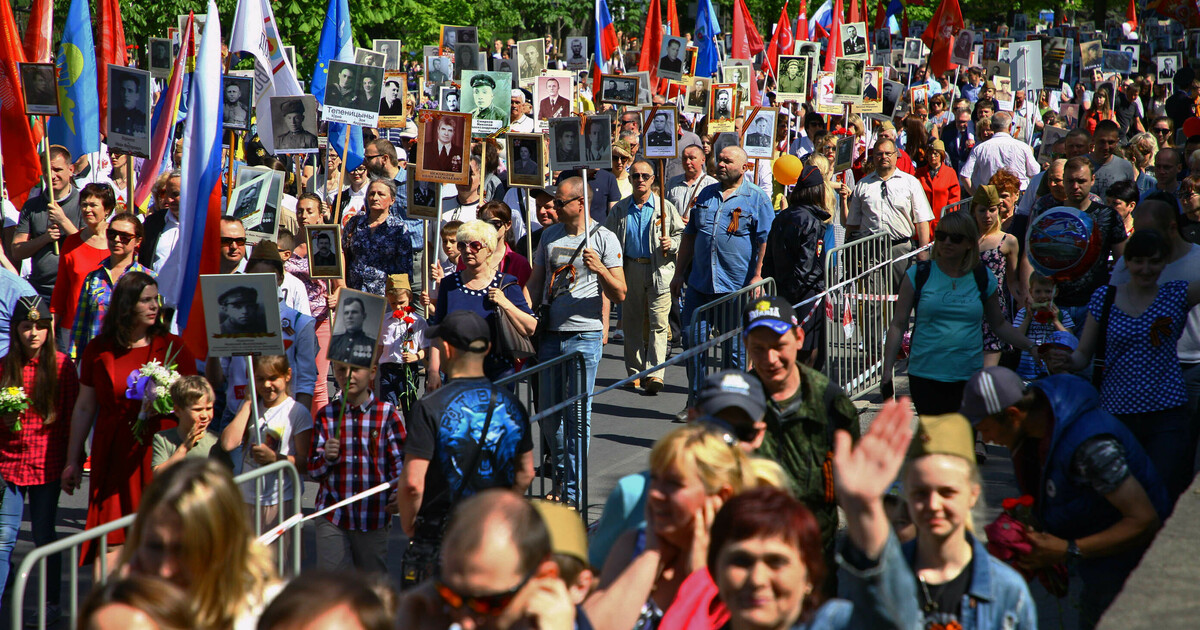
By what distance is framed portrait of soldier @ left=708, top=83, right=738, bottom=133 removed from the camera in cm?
1470

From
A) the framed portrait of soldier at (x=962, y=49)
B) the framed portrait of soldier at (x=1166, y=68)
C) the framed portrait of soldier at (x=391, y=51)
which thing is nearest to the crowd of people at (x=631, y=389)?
the framed portrait of soldier at (x=391, y=51)

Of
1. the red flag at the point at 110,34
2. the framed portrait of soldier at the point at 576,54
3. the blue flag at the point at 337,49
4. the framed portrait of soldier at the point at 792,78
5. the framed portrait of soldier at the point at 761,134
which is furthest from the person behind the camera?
the framed portrait of soldier at the point at 576,54

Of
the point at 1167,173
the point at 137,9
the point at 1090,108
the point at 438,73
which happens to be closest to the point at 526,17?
the point at 137,9

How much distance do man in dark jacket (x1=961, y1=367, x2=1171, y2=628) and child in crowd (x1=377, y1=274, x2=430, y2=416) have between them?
4622 mm

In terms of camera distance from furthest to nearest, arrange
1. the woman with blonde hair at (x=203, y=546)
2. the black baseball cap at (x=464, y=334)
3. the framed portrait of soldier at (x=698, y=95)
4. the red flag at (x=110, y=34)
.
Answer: the framed portrait of soldier at (x=698, y=95), the red flag at (x=110, y=34), the black baseball cap at (x=464, y=334), the woman with blonde hair at (x=203, y=546)

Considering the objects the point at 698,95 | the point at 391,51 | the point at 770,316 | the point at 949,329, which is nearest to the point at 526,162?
the point at 949,329

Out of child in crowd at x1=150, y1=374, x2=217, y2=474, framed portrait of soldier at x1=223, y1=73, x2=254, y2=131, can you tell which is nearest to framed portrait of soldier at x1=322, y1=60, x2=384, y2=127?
framed portrait of soldier at x1=223, y1=73, x2=254, y2=131

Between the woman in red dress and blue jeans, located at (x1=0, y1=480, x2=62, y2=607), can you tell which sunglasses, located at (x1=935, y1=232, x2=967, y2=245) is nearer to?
the woman in red dress

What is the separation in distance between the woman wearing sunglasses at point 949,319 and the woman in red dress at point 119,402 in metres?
3.98

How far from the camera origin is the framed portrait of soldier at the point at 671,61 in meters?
15.9

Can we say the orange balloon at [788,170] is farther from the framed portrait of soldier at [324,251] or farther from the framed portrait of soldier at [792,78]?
the framed portrait of soldier at [324,251]

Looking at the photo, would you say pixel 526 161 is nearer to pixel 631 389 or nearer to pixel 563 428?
pixel 631 389

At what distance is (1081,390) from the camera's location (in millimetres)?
4316

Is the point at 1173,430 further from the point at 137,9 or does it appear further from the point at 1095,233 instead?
the point at 137,9
